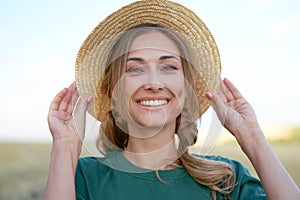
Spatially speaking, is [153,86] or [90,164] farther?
[90,164]

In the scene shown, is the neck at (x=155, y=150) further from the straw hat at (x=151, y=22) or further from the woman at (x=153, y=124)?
the straw hat at (x=151, y=22)

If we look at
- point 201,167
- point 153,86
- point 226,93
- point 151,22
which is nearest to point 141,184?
point 201,167

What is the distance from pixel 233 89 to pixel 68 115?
0.67 metres

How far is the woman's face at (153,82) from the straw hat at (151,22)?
0.14m

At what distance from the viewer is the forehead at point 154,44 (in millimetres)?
2465

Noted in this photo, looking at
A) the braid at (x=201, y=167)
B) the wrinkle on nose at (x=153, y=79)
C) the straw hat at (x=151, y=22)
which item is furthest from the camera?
the straw hat at (x=151, y=22)

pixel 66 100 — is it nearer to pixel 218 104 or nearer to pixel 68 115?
pixel 68 115

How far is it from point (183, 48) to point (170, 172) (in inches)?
19.3

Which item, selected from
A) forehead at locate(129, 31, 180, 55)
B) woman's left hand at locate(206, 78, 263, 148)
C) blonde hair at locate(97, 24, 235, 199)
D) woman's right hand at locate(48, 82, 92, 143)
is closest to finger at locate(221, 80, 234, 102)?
woman's left hand at locate(206, 78, 263, 148)

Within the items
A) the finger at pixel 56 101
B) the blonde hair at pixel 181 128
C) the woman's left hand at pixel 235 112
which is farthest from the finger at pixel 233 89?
the finger at pixel 56 101

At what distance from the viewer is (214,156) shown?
2.70 m

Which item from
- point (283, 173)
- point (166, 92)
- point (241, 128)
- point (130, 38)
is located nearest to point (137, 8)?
point (130, 38)

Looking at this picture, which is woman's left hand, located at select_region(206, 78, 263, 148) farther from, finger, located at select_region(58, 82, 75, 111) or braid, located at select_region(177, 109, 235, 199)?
finger, located at select_region(58, 82, 75, 111)

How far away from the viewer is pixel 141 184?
251 cm
